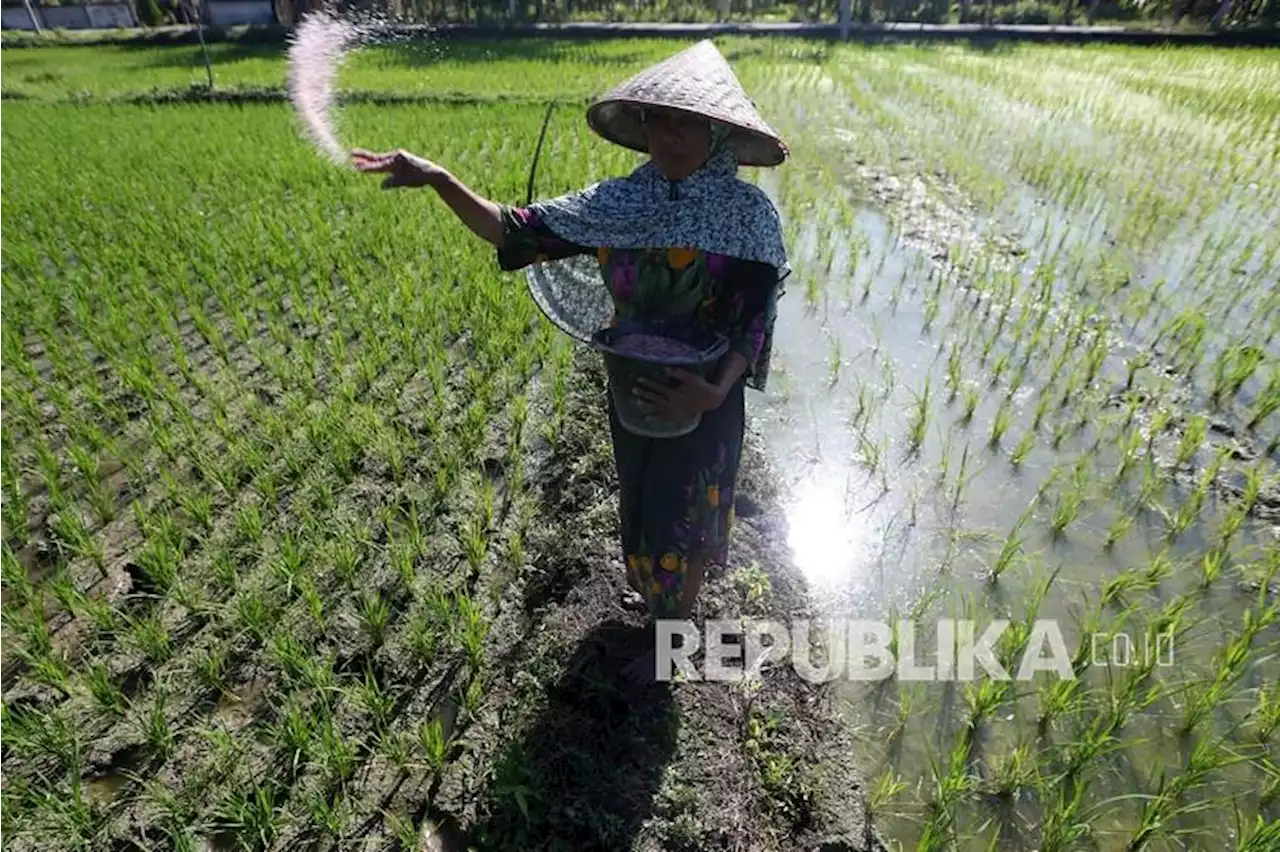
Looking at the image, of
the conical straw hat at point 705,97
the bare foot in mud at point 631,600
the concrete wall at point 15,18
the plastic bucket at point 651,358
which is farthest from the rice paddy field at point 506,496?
the concrete wall at point 15,18

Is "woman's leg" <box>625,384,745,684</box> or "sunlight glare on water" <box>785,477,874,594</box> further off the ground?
"woman's leg" <box>625,384,745,684</box>

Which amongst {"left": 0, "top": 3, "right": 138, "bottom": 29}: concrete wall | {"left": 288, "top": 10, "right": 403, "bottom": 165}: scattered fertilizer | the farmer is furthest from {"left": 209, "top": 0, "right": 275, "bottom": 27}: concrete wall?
the farmer

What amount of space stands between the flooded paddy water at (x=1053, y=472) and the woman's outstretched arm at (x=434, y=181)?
1.47 meters

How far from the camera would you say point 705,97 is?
1.32 m

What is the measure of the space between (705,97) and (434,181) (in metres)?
0.56

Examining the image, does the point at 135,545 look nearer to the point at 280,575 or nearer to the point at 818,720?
the point at 280,575

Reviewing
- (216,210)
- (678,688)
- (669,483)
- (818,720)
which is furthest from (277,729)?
(216,210)

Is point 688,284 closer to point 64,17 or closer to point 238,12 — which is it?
point 238,12

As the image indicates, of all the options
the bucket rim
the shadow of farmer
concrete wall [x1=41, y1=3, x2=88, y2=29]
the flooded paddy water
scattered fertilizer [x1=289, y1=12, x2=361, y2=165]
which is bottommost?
the flooded paddy water

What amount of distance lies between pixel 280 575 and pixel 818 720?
1568 mm

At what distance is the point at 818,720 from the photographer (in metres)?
1.79

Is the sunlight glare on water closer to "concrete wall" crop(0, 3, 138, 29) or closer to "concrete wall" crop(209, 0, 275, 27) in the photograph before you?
"concrete wall" crop(209, 0, 275, 27)

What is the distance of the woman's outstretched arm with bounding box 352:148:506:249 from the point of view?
4.70ft

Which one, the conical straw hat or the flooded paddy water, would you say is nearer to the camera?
the conical straw hat
